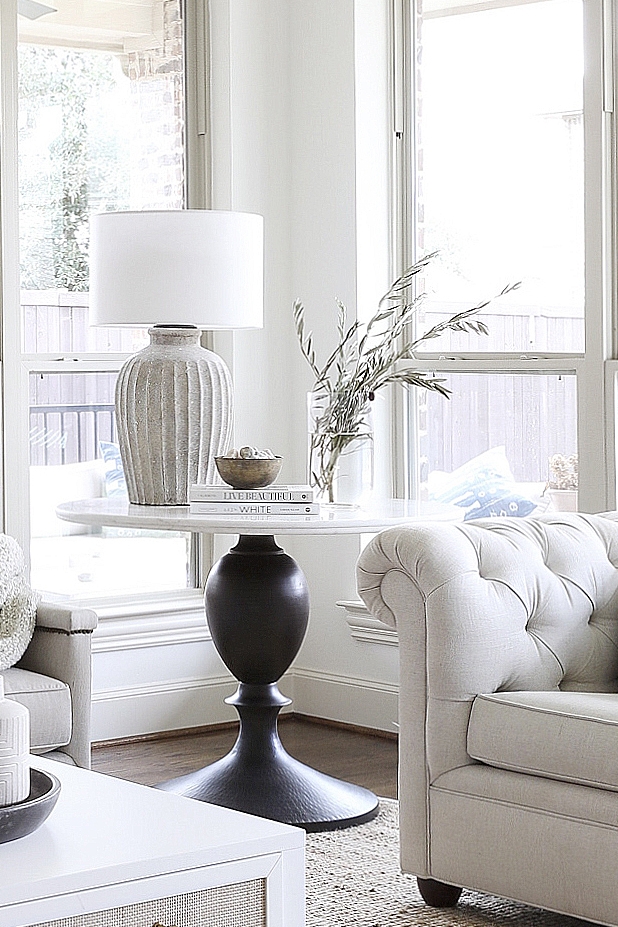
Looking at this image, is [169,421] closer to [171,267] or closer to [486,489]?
[171,267]

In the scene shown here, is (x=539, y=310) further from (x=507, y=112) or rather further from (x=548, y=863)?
(x=548, y=863)

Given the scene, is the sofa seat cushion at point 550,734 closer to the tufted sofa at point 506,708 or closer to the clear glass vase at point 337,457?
the tufted sofa at point 506,708

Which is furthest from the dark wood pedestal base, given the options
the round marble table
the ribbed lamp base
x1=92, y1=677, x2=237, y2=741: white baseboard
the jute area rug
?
x1=92, y1=677, x2=237, y2=741: white baseboard

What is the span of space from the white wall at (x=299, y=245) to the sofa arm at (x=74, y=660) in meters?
1.06

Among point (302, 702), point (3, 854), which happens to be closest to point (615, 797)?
point (3, 854)

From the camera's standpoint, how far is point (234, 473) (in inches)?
138

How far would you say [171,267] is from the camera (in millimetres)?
3551

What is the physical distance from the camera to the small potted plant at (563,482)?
4133mm

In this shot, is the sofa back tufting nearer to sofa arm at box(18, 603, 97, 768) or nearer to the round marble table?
the round marble table

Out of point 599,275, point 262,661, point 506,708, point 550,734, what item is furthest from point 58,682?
point 599,275

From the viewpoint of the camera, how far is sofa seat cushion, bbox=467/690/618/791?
2.62 metres

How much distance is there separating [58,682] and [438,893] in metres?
0.98

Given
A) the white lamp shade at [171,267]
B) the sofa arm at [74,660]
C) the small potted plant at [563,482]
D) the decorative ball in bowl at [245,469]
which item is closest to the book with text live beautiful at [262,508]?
the decorative ball in bowl at [245,469]

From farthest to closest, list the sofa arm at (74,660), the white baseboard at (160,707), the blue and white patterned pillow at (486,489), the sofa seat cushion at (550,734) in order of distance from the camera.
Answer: the white baseboard at (160,707), the blue and white patterned pillow at (486,489), the sofa arm at (74,660), the sofa seat cushion at (550,734)
